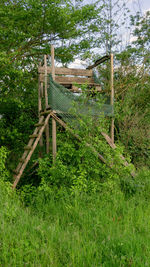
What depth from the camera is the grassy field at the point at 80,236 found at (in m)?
3.18

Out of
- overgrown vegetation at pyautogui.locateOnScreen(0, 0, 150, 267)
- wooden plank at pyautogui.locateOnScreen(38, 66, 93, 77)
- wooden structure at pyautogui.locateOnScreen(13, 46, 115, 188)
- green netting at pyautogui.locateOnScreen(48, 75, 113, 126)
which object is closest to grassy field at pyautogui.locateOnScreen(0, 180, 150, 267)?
overgrown vegetation at pyautogui.locateOnScreen(0, 0, 150, 267)

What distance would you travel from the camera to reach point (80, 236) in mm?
3703

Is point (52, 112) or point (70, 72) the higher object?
point (70, 72)

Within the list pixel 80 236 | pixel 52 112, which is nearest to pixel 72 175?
pixel 52 112

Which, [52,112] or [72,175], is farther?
[52,112]

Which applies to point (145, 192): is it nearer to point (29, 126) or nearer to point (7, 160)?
point (7, 160)

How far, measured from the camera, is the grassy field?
318 cm

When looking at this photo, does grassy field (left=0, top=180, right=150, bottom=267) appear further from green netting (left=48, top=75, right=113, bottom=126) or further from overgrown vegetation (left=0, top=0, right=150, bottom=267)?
green netting (left=48, top=75, right=113, bottom=126)

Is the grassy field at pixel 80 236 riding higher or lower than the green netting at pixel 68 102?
lower

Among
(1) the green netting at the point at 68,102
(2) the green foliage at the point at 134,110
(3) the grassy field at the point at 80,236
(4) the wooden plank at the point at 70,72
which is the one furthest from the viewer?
(2) the green foliage at the point at 134,110

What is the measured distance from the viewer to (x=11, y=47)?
9188mm

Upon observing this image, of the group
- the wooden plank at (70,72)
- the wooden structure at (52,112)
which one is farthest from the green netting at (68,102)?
the wooden plank at (70,72)

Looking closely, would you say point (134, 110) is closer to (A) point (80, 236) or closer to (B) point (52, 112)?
(B) point (52, 112)

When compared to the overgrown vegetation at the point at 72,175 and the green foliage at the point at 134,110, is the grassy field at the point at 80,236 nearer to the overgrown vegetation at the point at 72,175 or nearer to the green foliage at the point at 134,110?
the overgrown vegetation at the point at 72,175
